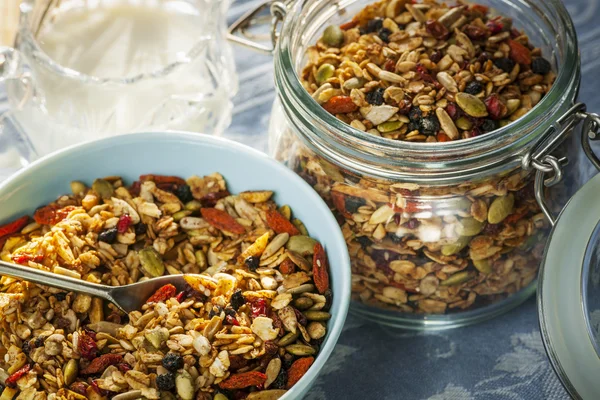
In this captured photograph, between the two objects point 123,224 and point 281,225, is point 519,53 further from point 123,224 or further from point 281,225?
point 123,224

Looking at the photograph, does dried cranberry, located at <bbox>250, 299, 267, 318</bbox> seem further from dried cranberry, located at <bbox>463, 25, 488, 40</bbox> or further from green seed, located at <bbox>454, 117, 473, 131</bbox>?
dried cranberry, located at <bbox>463, 25, 488, 40</bbox>

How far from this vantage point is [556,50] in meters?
1.06

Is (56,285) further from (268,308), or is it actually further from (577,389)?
(577,389)

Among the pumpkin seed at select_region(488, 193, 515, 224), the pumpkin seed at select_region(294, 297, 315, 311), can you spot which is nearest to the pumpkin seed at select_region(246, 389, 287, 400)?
the pumpkin seed at select_region(294, 297, 315, 311)

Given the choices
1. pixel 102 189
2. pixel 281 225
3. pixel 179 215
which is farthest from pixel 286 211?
pixel 102 189

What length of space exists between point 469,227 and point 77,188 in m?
0.48

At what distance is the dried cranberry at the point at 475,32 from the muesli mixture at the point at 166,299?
0.31m

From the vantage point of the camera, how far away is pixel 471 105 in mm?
960

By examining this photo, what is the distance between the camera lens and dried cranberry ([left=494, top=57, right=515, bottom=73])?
103 centimetres

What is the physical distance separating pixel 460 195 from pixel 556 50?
0.24 m

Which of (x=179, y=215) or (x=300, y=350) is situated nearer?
(x=300, y=350)

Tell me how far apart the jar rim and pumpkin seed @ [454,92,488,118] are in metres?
0.06

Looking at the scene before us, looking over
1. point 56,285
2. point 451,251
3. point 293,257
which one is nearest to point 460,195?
point 451,251

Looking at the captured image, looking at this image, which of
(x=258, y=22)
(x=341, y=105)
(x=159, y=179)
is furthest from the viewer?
(x=258, y=22)
